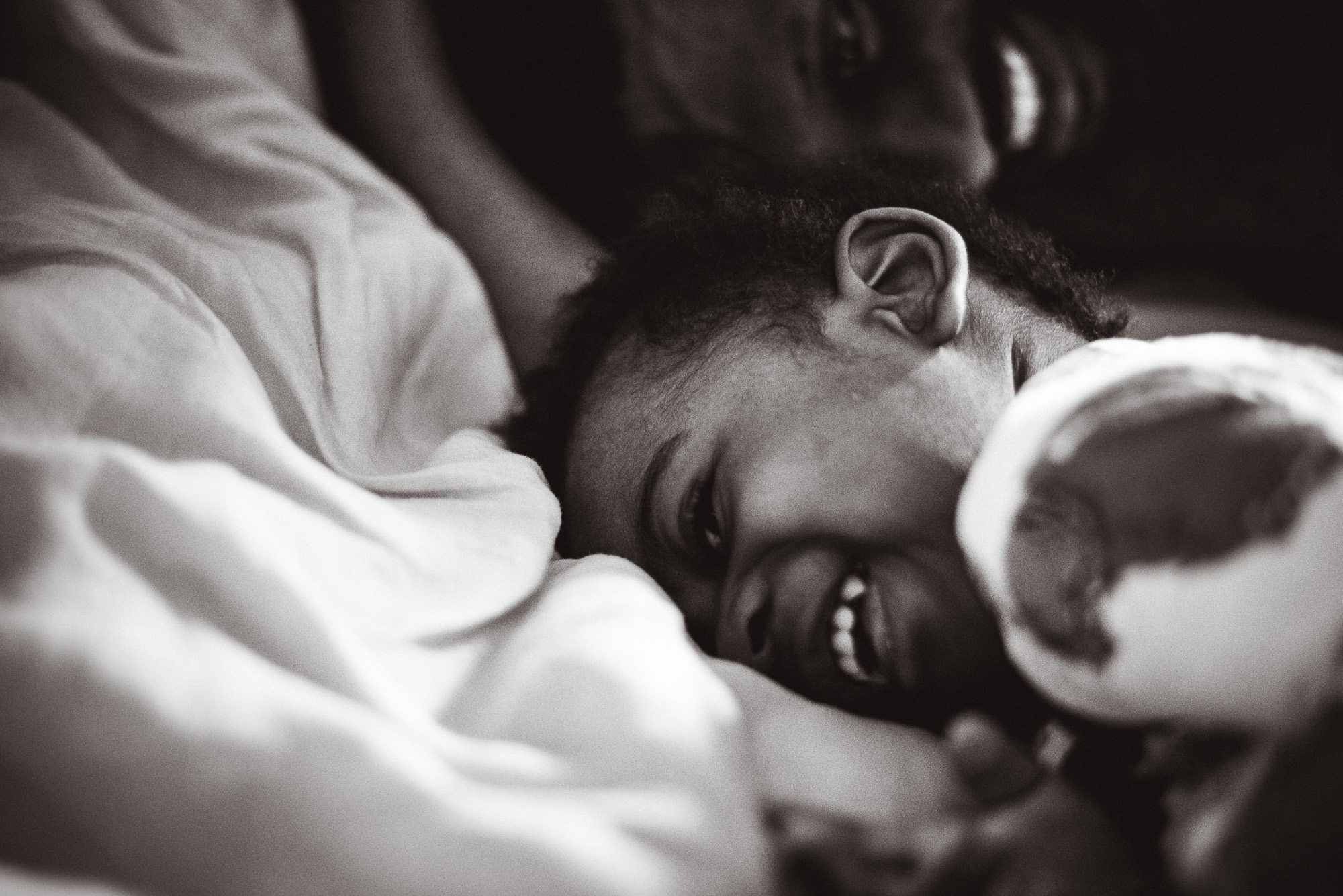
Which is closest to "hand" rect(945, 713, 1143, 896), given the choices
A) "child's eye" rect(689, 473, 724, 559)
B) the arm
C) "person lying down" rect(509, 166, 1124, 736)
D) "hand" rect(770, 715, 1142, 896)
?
"hand" rect(770, 715, 1142, 896)

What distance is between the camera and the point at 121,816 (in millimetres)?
288

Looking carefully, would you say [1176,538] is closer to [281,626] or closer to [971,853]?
[971,853]

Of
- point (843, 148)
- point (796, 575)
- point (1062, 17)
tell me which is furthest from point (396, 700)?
point (1062, 17)

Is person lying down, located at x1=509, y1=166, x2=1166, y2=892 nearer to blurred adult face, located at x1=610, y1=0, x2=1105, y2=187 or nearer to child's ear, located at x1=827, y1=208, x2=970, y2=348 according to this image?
child's ear, located at x1=827, y1=208, x2=970, y2=348

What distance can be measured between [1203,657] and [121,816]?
1.23ft

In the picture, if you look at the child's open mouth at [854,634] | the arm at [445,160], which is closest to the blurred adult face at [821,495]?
the child's open mouth at [854,634]

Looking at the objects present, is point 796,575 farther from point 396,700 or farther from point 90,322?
point 90,322

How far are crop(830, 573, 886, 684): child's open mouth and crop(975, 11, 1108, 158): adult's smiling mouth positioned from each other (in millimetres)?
641

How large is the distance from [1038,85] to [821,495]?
2.09 feet

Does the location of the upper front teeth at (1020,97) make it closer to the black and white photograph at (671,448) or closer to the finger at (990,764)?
the black and white photograph at (671,448)

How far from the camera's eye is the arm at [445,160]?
989 millimetres

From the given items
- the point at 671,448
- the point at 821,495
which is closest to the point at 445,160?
the point at 671,448

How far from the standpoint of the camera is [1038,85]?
945mm

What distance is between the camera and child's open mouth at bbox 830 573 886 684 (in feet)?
1.73
